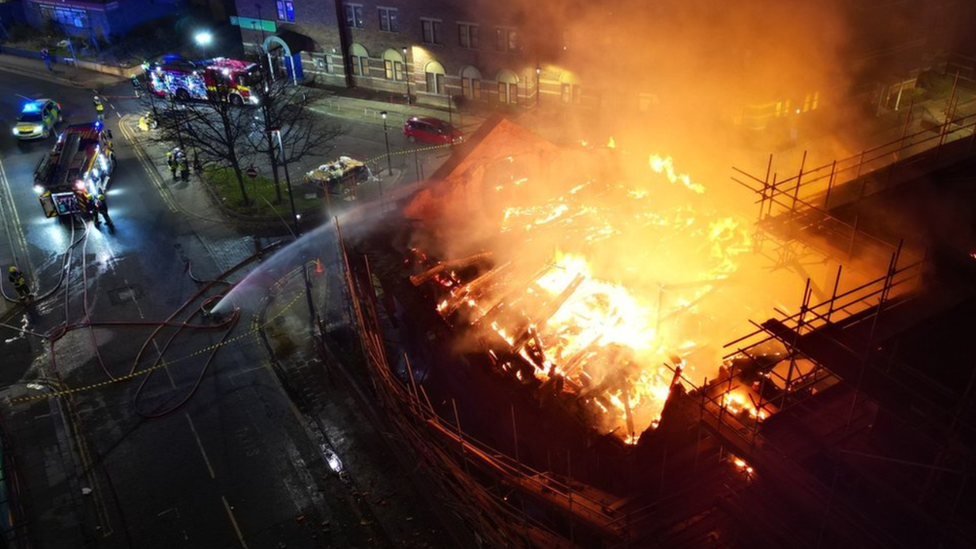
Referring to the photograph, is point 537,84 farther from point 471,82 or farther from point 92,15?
point 92,15

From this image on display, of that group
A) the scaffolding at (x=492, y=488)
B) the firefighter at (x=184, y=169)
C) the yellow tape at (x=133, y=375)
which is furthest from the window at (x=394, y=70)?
the scaffolding at (x=492, y=488)

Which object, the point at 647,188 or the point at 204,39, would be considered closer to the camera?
the point at 647,188

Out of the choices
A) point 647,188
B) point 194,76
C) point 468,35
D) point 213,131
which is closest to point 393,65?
point 468,35

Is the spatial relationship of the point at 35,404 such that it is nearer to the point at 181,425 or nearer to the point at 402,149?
the point at 181,425

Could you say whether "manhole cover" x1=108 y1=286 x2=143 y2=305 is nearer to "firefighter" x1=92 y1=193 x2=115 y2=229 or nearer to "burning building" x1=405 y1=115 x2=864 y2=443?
"firefighter" x1=92 y1=193 x2=115 y2=229

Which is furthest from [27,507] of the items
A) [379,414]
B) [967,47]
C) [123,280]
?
[967,47]

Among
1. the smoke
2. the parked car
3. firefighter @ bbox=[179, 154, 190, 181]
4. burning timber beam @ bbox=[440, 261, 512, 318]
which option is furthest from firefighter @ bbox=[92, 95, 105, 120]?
burning timber beam @ bbox=[440, 261, 512, 318]
